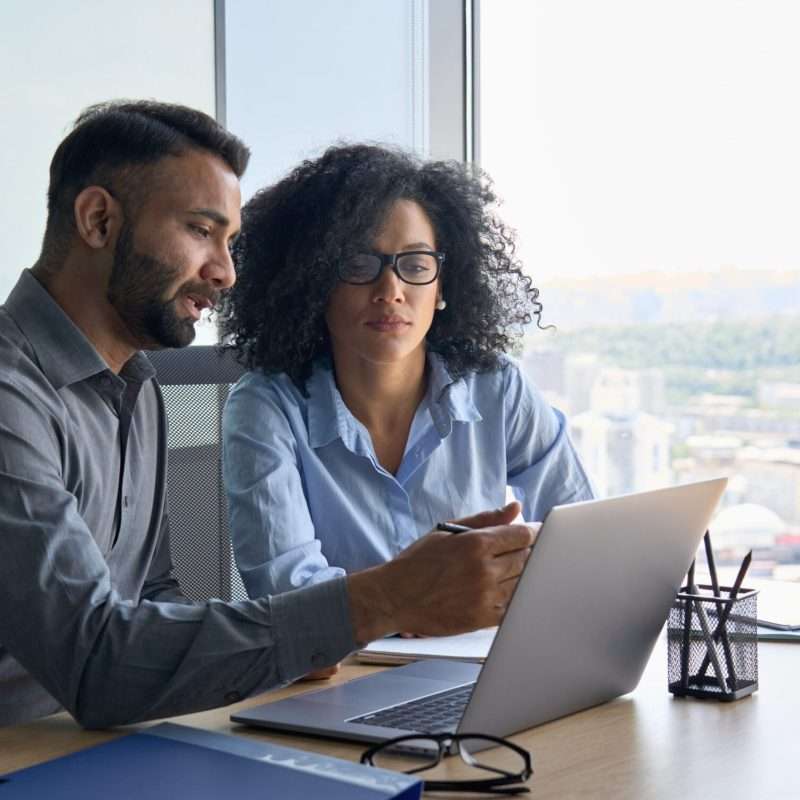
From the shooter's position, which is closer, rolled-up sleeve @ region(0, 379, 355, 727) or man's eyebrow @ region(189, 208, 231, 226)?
rolled-up sleeve @ region(0, 379, 355, 727)

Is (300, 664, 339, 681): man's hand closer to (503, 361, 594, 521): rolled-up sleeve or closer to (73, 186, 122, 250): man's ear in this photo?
(73, 186, 122, 250): man's ear

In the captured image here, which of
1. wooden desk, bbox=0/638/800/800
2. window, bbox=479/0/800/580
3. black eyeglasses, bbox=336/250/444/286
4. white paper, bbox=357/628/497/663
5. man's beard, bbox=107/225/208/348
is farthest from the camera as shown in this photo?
window, bbox=479/0/800/580

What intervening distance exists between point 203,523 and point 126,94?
122 cm

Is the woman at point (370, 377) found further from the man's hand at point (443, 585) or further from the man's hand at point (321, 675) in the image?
the man's hand at point (443, 585)

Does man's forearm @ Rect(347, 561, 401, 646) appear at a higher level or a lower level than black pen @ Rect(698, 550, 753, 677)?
higher

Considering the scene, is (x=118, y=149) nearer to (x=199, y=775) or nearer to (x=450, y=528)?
(x=450, y=528)

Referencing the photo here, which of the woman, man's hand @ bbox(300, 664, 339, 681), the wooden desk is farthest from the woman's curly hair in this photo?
the wooden desk

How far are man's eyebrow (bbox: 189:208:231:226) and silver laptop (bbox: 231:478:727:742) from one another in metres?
0.63

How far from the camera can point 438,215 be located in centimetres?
225

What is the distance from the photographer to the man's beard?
163 centimetres

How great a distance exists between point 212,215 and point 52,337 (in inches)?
10.7

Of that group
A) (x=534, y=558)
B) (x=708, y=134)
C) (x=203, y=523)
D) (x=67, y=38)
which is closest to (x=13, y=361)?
(x=203, y=523)

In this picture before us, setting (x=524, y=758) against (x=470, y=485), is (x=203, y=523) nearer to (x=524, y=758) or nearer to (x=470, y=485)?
(x=470, y=485)

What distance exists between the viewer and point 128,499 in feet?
5.40
